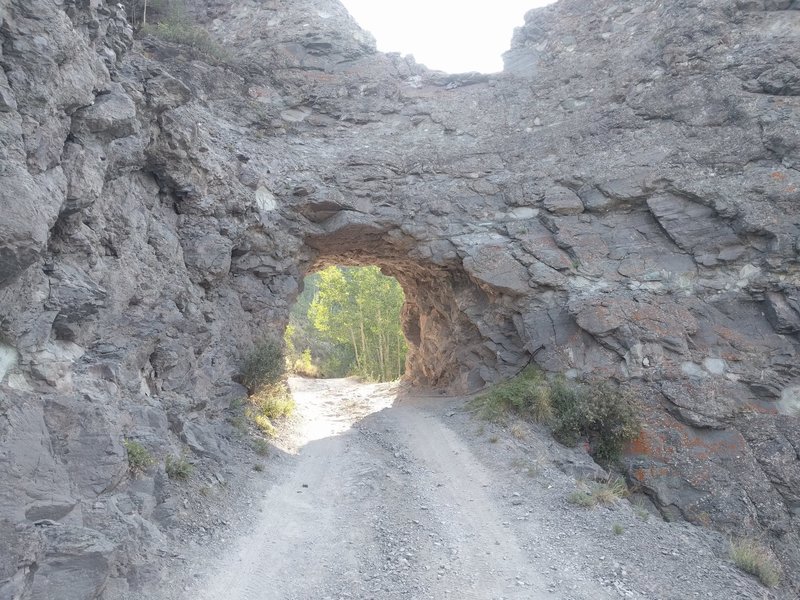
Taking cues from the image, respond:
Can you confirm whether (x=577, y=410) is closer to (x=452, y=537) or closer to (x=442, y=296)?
(x=452, y=537)

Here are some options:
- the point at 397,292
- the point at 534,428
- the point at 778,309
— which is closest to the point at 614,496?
the point at 534,428

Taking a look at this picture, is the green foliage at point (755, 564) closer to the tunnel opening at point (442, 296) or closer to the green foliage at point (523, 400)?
the green foliage at point (523, 400)

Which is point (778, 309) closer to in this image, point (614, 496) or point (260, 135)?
point (614, 496)

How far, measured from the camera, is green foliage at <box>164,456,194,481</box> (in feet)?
25.3

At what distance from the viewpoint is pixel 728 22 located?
47.3ft

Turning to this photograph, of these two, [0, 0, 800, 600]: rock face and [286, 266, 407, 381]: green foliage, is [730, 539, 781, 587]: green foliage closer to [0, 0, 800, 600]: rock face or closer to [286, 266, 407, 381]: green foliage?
[0, 0, 800, 600]: rock face

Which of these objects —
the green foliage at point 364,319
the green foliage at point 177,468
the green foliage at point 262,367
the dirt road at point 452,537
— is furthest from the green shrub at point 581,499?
the green foliage at point 364,319

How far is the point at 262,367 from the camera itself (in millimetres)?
12320

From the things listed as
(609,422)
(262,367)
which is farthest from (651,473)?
(262,367)

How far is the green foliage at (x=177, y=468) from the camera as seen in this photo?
7705 mm

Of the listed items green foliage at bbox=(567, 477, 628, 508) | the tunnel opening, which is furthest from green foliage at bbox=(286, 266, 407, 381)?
green foliage at bbox=(567, 477, 628, 508)

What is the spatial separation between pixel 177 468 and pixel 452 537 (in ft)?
13.8

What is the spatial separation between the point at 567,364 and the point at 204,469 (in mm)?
8833

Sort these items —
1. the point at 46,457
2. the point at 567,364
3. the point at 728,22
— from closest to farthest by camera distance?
the point at 46,457
the point at 567,364
the point at 728,22
